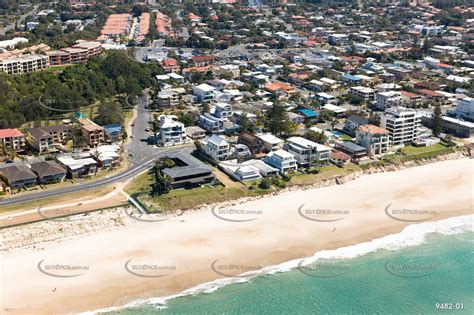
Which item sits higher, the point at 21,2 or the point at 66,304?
the point at 21,2

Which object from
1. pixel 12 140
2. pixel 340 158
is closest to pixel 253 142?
pixel 340 158

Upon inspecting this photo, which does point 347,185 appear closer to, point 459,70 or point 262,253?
point 262,253

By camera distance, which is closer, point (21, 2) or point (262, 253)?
point (262, 253)

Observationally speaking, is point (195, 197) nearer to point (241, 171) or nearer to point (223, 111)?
point (241, 171)

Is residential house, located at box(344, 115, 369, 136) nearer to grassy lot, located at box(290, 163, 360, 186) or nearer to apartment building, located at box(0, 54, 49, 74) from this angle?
grassy lot, located at box(290, 163, 360, 186)

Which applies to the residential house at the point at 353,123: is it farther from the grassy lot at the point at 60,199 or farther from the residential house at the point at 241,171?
the grassy lot at the point at 60,199

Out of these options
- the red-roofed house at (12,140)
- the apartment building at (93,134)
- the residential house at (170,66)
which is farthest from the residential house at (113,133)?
the residential house at (170,66)

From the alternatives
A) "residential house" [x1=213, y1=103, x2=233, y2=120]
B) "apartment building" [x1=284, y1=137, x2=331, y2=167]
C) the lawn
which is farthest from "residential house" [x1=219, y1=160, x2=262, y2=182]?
"residential house" [x1=213, y1=103, x2=233, y2=120]

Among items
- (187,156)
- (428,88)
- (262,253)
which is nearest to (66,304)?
(262,253)
